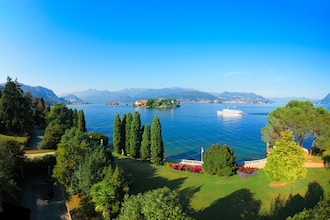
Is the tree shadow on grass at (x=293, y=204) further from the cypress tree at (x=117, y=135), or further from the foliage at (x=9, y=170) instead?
the cypress tree at (x=117, y=135)

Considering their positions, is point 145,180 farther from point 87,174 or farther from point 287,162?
point 287,162

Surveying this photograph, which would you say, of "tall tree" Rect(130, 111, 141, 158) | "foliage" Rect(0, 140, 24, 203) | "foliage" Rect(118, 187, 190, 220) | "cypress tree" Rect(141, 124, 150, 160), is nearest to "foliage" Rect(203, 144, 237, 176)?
"cypress tree" Rect(141, 124, 150, 160)

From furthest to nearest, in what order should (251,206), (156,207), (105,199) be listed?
(251,206), (105,199), (156,207)

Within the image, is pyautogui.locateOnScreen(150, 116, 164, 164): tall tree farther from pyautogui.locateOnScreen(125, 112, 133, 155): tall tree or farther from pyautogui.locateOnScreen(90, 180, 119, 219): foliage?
pyautogui.locateOnScreen(90, 180, 119, 219): foliage

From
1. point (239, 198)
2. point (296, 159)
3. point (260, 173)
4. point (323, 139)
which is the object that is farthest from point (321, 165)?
point (239, 198)

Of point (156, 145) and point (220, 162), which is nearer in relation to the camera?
point (220, 162)

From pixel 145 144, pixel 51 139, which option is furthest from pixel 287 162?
pixel 51 139
